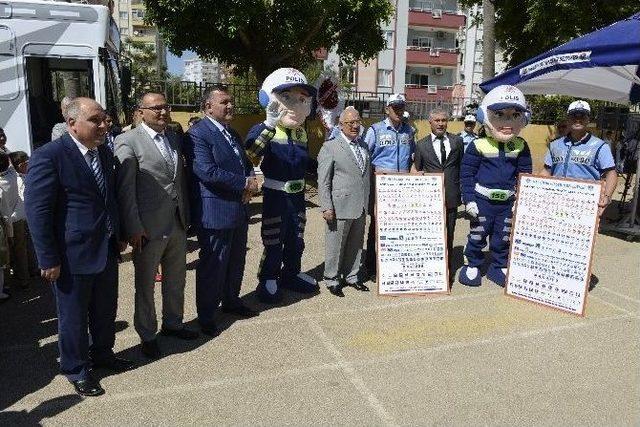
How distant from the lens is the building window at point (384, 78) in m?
42.2

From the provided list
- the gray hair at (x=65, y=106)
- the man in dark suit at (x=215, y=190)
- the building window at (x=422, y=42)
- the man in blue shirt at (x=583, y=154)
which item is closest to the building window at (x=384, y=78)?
the building window at (x=422, y=42)

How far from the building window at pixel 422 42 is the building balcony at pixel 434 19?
3.57ft

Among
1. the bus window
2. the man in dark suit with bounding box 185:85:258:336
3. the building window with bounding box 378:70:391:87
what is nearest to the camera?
the man in dark suit with bounding box 185:85:258:336

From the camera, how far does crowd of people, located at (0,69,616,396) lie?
3209 mm

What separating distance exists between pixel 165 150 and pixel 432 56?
143 feet

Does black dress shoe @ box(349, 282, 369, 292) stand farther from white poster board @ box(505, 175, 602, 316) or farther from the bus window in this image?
the bus window

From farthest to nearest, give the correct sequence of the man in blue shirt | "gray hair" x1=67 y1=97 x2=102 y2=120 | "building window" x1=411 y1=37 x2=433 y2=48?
"building window" x1=411 y1=37 x2=433 y2=48, the man in blue shirt, "gray hair" x1=67 y1=97 x2=102 y2=120

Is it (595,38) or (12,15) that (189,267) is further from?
(595,38)

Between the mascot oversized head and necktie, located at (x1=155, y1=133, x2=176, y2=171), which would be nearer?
necktie, located at (x1=155, y1=133, x2=176, y2=171)

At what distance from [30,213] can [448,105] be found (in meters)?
14.8

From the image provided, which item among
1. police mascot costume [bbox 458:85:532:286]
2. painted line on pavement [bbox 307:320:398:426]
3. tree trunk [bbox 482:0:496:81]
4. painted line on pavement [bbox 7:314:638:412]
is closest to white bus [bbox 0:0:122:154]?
painted line on pavement [bbox 7:314:638:412]

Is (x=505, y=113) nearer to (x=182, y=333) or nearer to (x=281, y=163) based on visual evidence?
(x=281, y=163)

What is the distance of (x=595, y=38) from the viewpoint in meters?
6.68

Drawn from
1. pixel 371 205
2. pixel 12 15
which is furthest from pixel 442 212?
pixel 12 15
